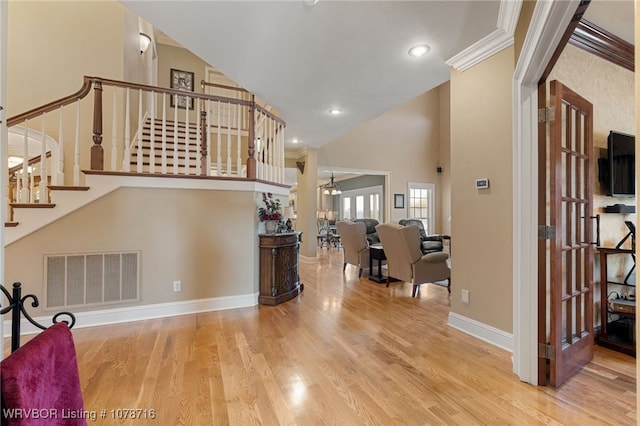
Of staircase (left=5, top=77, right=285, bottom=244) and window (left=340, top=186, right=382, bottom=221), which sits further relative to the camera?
window (left=340, top=186, right=382, bottom=221)

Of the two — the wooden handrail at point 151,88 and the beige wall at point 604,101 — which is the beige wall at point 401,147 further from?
the beige wall at point 604,101

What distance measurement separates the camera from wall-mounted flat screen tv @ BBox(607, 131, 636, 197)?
8.69 feet

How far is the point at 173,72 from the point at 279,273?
6.74 meters

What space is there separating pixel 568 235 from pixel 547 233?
33cm

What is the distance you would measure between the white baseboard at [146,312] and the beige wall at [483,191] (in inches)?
99.0

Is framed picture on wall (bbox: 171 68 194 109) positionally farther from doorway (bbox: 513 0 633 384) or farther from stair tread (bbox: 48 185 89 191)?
doorway (bbox: 513 0 633 384)

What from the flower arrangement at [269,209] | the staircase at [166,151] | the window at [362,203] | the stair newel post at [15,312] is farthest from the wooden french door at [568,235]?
the window at [362,203]

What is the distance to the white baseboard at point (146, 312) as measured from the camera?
2822 millimetres

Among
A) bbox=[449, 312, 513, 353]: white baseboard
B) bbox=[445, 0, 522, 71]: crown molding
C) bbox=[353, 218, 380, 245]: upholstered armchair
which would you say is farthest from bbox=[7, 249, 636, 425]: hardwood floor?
bbox=[353, 218, 380, 245]: upholstered armchair

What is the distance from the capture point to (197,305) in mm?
3400

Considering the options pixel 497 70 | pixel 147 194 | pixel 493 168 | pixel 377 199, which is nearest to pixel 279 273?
pixel 147 194

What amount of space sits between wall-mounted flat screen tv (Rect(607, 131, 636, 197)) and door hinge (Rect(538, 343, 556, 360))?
1.86 metres

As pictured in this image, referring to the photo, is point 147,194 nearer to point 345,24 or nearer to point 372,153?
point 345,24

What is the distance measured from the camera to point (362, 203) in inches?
422
